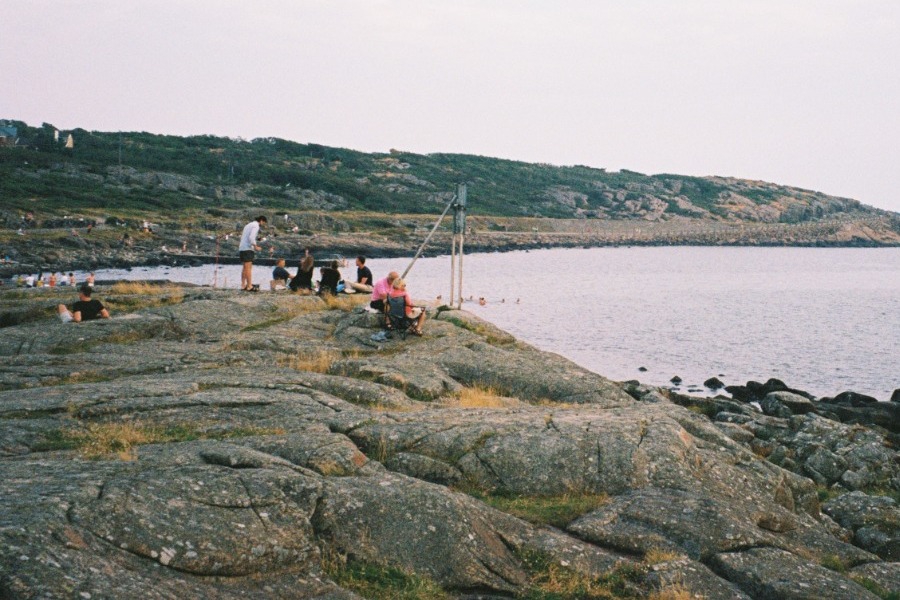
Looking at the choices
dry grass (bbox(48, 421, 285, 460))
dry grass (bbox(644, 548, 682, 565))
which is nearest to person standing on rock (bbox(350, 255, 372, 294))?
dry grass (bbox(48, 421, 285, 460))

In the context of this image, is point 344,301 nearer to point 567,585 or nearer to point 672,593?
point 567,585

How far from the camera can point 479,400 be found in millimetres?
17859

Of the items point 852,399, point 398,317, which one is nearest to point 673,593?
point 398,317

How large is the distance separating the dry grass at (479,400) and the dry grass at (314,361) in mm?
3330

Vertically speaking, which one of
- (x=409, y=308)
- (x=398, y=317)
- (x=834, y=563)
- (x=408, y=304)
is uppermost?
(x=408, y=304)

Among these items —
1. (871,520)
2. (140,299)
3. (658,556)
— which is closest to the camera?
(658,556)

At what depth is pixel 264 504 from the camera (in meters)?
9.81

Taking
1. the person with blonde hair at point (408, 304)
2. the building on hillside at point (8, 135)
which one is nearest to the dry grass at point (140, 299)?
the person with blonde hair at point (408, 304)

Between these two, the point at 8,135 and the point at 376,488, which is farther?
the point at 8,135

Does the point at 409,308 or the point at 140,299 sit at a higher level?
the point at 409,308

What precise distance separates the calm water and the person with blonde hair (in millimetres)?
20905

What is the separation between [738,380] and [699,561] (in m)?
36.3

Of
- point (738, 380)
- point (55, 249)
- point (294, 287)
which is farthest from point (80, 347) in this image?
point (55, 249)

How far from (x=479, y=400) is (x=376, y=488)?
7188 millimetres
